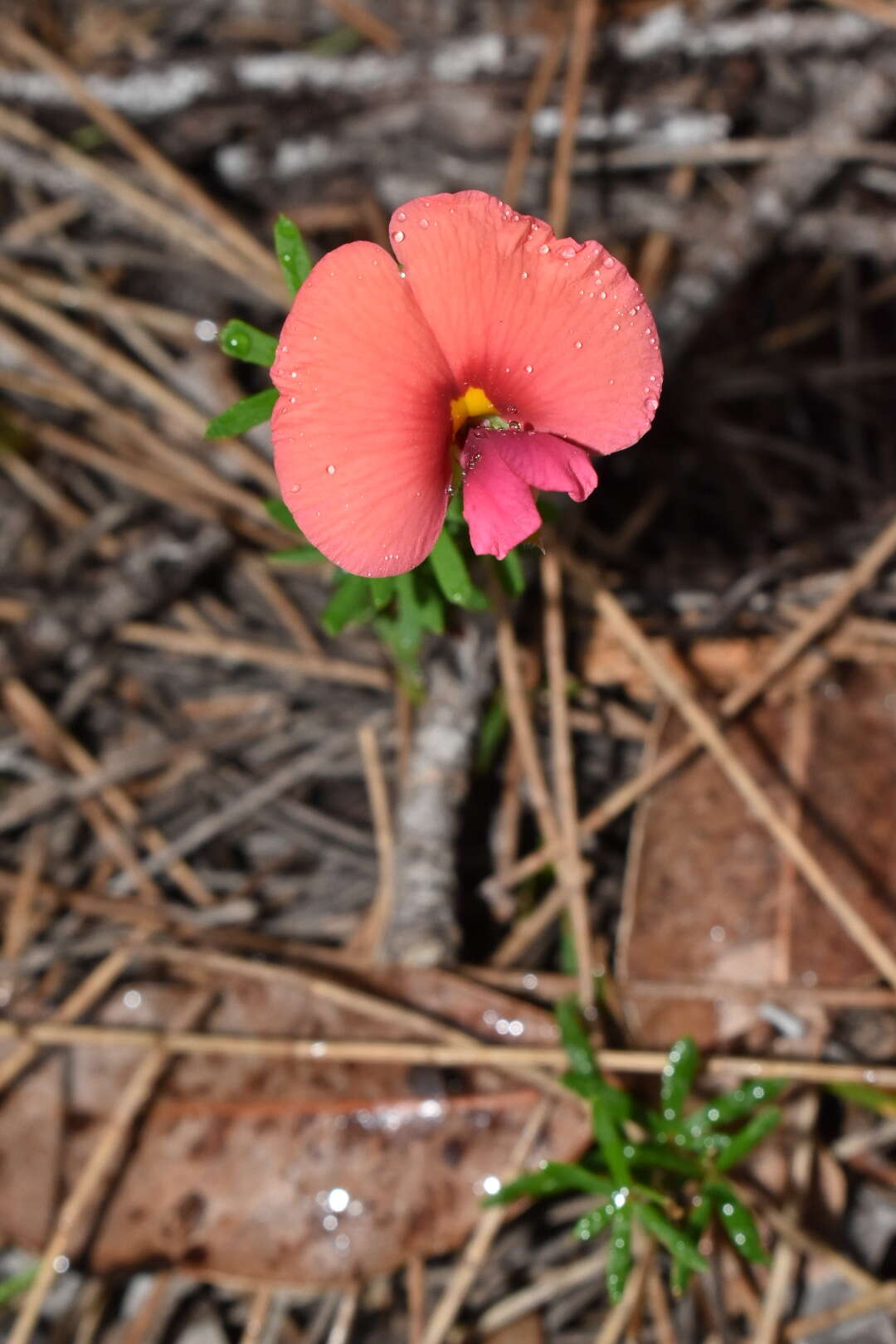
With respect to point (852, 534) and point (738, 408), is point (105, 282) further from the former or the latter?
point (852, 534)

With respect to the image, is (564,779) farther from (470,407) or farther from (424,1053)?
(470,407)

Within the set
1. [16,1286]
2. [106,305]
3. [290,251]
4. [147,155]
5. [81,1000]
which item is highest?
[147,155]

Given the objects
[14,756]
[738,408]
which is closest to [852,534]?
[738,408]

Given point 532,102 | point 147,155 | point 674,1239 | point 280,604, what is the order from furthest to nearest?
point 147,155, point 532,102, point 280,604, point 674,1239

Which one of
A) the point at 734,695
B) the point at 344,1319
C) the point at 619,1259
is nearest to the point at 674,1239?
the point at 619,1259

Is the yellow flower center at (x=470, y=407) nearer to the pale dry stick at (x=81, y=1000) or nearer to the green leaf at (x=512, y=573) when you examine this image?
the green leaf at (x=512, y=573)

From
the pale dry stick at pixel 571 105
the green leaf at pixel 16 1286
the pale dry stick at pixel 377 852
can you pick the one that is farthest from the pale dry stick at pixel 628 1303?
the pale dry stick at pixel 571 105
